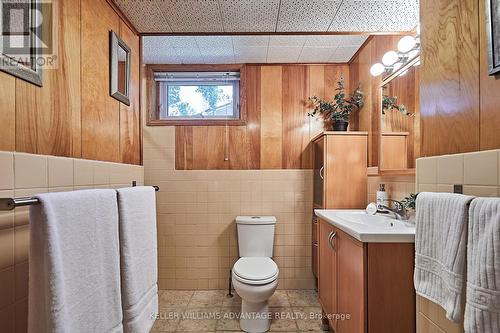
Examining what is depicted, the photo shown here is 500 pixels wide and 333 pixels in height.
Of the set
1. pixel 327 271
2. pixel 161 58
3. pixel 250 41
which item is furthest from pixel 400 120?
pixel 161 58

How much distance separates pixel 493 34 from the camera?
759 mm

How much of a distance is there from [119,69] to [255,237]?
1.76 metres

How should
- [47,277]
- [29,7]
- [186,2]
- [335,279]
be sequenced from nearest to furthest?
[47,277] < [29,7] < [186,2] < [335,279]

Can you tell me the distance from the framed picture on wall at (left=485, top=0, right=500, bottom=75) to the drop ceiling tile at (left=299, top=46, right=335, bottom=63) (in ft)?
5.73

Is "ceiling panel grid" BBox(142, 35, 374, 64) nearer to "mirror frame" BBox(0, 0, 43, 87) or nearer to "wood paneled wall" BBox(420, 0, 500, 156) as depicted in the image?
"wood paneled wall" BBox(420, 0, 500, 156)

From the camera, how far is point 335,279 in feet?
5.47

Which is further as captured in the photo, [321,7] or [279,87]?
[279,87]

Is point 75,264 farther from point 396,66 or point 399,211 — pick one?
point 396,66

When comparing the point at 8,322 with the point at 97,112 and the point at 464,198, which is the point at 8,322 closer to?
the point at 97,112

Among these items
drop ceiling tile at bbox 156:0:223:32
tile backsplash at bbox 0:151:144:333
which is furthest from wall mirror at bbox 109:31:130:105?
tile backsplash at bbox 0:151:144:333

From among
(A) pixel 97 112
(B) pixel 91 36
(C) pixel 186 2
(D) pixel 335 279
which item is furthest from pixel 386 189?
(B) pixel 91 36

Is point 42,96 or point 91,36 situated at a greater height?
point 91,36

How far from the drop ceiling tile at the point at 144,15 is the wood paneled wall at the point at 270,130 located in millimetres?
1103

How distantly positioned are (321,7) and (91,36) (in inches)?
49.6
